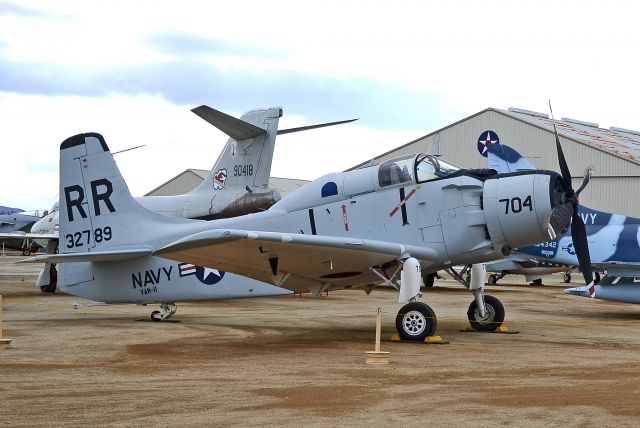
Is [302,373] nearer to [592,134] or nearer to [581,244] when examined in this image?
[581,244]

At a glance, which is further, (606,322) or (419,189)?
(606,322)

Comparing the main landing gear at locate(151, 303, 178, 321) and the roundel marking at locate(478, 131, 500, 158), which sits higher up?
the roundel marking at locate(478, 131, 500, 158)

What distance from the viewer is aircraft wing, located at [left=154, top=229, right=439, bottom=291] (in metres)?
11.6

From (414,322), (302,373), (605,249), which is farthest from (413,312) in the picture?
(605,249)

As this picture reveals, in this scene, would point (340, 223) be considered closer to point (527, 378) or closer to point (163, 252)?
point (163, 252)

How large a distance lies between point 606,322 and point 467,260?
19.6 feet

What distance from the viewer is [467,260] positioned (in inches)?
540

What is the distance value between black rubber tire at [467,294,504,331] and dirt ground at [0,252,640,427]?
415 millimetres

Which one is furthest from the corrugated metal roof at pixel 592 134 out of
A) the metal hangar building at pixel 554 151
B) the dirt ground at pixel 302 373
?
the dirt ground at pixel 302 373

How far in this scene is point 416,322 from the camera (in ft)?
42.0

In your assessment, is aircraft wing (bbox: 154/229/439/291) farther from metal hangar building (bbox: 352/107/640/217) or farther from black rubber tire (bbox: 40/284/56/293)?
metal hangar building (bbox: 352/107/640/217)

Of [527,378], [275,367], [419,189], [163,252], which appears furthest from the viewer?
[419,189]

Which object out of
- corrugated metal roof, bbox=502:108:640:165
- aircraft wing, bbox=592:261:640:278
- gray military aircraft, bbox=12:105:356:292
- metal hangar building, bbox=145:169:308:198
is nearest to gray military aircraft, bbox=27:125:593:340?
aircraft wing, bbox=592:261:640:278

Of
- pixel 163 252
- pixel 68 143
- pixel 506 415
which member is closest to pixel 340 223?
pixel 163 252
